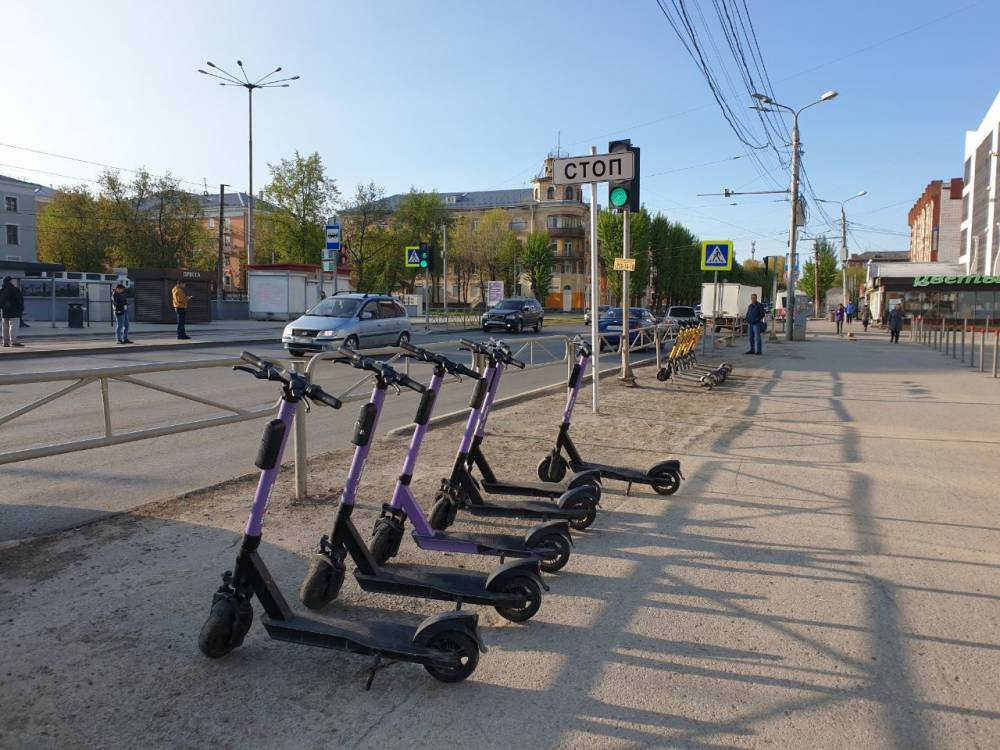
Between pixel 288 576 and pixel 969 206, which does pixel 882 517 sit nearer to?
pixel 288 576

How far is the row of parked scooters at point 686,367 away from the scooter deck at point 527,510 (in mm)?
9421

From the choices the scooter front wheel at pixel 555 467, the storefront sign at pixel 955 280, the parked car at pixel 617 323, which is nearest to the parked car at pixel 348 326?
the parked car at pixel 617 323

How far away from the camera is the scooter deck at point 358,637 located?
310 cm

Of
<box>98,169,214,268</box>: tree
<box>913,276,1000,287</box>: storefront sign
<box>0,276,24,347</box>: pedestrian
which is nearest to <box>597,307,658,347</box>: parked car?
<box>0,276,24,347</box>: pedestrian

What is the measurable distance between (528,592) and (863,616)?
175 cm

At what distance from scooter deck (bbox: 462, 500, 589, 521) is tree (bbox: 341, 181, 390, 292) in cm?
5242

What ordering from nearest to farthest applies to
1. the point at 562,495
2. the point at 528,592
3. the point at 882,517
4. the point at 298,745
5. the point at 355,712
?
1. the point at 298,745
2. the point at 355,712
3. the point at 528,592
4. the point at 562,495
5. the point at 882,517

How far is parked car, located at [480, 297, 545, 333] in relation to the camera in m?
34.9

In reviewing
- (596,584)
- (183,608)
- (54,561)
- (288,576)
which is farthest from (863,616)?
(54,561)

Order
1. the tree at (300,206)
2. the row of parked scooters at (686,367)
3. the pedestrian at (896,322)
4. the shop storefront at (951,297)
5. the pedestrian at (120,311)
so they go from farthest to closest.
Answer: the tree at (300,206) → the shop storefront at (951,297) → the pedestrian at (896,322) → the pedestrian at (120,311) → the row of parked scooters at (686,367)

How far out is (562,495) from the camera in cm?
518

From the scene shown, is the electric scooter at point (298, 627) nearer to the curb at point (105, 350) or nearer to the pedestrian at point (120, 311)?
the curb at point (105, 350)

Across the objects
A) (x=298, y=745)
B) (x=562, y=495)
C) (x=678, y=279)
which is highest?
(x=678, y=279)

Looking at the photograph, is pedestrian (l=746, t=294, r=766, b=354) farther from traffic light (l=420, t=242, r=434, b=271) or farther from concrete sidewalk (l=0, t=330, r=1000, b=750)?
concrete sidewalk (l=0, t=330, r=1000, b=750)
